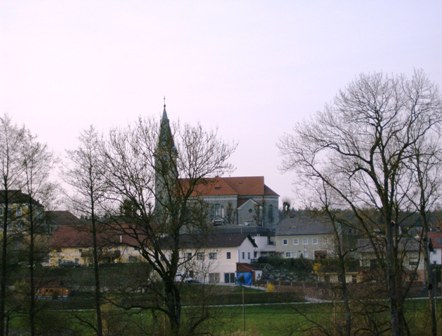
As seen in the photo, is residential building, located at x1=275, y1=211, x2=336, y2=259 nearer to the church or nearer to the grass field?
the church

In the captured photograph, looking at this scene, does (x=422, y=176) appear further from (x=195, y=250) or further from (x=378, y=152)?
(x=195, y=250)

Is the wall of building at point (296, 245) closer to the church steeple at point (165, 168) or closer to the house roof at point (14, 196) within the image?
the house roof at point (14, 196)

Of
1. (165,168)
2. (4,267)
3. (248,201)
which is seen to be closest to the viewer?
(165,168)

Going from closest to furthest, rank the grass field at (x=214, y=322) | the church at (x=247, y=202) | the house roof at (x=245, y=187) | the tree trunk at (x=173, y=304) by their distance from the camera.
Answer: the tree trunk at (x=173, y=304) < the grass field at (x=214, y=322) < the church at (x=247, y=202) < the house roof at (x=245, y=187)

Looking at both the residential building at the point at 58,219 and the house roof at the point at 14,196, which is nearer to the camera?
the house roof at the point at 14,196

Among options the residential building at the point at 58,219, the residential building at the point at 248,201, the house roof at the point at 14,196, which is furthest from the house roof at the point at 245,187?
the house roof at the point at 14,196

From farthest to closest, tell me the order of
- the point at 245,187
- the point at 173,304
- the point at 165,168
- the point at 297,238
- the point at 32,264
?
the point at 245,187
the point at 297,238
the point at 32,264
the point at 165,168
the point at 173,304

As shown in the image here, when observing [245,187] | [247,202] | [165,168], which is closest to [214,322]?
[165,168]

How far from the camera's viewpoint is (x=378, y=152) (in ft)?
75.6

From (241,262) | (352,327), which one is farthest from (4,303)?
(241,262)

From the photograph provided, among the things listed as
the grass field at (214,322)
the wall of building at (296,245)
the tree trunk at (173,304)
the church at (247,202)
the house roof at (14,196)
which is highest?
the church at (247,202)

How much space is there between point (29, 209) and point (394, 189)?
12.5 m

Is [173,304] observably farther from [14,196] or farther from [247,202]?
[247,202]

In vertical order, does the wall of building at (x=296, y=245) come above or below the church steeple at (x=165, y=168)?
below
